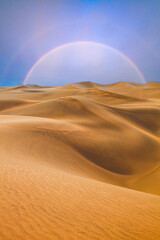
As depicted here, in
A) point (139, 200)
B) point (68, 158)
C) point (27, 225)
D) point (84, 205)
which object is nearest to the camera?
point (27, 225)

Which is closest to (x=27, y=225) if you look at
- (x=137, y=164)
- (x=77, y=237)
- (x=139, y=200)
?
(x=77, y=237)

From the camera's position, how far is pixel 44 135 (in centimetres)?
587

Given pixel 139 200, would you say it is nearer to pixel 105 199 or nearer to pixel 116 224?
pixel 105 199

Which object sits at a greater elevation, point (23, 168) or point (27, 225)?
point (23, 168)

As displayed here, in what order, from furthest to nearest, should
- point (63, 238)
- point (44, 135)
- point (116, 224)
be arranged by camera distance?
1. point (44, 135)
2. point (116, 224)
3. point (63, 238)

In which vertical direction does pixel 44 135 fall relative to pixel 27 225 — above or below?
above

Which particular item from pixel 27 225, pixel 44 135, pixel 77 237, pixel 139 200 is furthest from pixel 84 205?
pixel 44 135

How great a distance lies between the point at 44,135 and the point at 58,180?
11.0ft

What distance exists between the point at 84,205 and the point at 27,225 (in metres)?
0.76

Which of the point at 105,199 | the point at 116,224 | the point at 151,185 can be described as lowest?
the point at 116,224

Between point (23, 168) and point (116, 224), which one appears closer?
point (116, 224)

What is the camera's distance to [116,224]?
1.64 m

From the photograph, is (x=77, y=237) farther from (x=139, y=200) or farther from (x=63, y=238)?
(x=139, y=200)

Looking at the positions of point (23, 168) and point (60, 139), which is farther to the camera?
point (60, 139)
